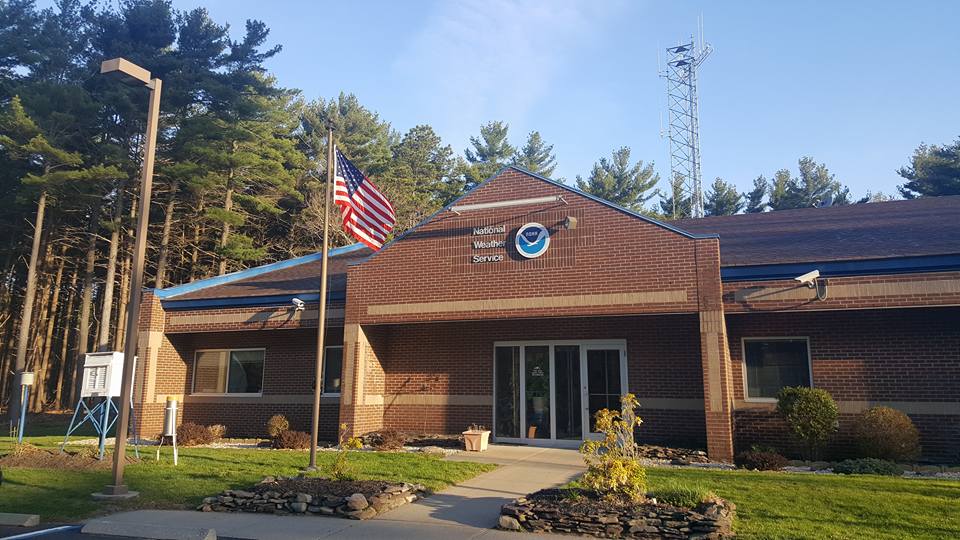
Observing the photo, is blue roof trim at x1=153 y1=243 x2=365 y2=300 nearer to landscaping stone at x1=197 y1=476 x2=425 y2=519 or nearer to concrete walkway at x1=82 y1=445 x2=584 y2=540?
landscaping stone at x1=197 y1=476 x2=425 y2=519

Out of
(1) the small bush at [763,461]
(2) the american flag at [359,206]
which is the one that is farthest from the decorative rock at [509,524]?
(2) the american flag at [359,206]

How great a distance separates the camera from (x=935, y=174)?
131 ft

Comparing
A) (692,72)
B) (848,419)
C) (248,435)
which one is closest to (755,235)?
(848,419)

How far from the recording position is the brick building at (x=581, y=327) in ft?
45.3

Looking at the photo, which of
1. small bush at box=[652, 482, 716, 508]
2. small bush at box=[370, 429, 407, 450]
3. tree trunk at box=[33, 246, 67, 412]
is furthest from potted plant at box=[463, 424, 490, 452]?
tree trunk at box=[33, 246, 67, 412]

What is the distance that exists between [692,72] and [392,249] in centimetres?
3149

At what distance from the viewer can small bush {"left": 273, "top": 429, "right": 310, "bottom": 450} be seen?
16.0m

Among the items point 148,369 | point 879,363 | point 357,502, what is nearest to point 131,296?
point 357,502

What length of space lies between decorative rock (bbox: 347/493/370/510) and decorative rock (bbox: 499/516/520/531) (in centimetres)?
195

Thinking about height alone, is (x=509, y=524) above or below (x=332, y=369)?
below

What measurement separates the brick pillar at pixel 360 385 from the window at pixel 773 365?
918 centimetres

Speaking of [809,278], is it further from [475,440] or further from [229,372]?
[229,372]

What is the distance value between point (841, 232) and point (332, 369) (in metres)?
13.8

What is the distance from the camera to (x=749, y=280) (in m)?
14.2
